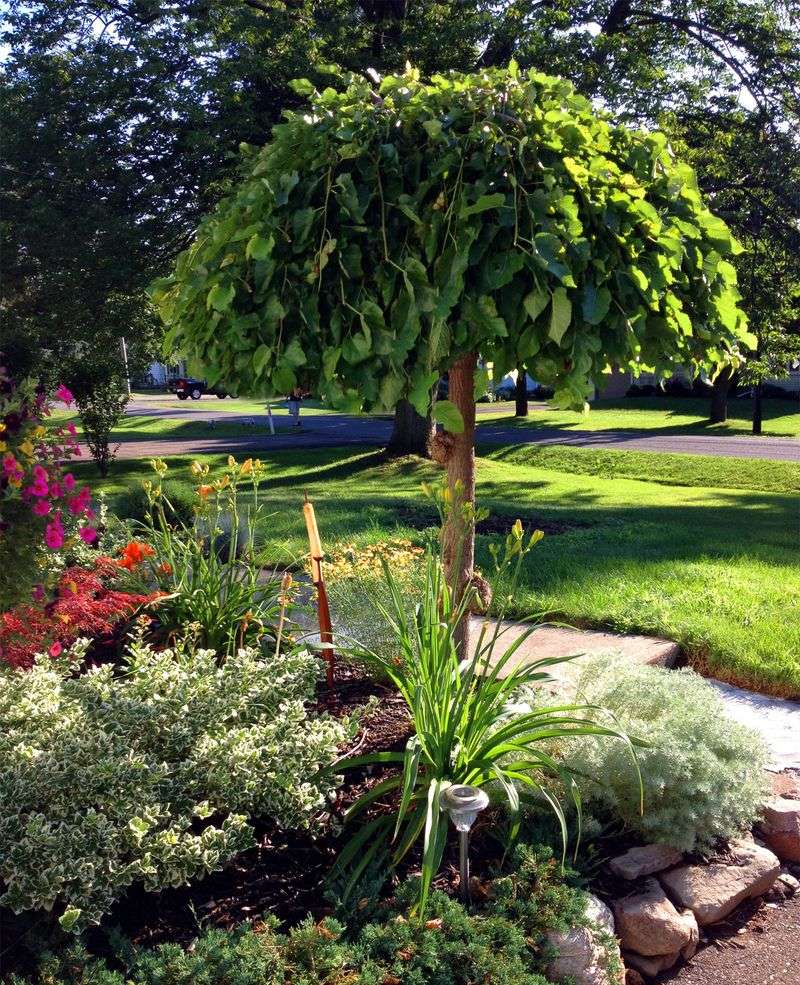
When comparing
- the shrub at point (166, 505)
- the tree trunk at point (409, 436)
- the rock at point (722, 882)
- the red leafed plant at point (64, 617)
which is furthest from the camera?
the tree trunk at point (409, 436)

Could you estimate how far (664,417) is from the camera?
28.1 m

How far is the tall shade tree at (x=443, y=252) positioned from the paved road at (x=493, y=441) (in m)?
A: 15.0

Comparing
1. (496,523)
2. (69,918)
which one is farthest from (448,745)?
(496,523)

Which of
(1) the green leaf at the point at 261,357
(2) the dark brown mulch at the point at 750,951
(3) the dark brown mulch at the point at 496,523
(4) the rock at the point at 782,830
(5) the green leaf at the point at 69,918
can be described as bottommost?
(2) the dark brown mulch at the point at 750,951

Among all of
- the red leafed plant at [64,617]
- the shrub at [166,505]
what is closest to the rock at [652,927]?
the red leafed plant at [64,617]

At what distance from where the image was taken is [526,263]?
2.86 m

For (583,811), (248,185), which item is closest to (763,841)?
(583,811)

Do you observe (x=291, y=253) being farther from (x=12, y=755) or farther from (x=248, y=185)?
(x=12, y=755)

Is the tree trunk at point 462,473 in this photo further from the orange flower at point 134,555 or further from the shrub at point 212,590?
the orange flower at point 134,555

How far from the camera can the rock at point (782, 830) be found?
11.1 ft

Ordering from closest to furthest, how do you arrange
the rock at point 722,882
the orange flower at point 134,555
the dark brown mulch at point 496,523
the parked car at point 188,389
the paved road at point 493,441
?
1. the rock at point 722,882
2. the orange flower at point 134,555
3. the dark brown mulch at point 496,523
4. the paved road at point 493,441
5. the parked car at point 188,389

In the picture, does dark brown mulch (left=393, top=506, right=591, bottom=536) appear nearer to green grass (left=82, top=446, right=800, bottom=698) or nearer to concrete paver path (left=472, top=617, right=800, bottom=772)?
green grass (left=82, top=446, right=800, bottom=698)

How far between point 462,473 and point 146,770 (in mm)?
1760

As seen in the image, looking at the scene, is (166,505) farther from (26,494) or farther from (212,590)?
(26,494)
